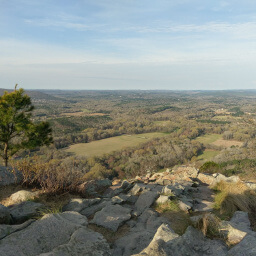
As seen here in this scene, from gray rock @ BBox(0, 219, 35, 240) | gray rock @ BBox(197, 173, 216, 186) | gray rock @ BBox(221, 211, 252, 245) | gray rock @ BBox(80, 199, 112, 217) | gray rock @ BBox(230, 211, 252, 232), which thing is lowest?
gray rock @ BBox(197, 173, 216, 186)

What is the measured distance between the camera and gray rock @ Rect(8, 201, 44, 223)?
538cm

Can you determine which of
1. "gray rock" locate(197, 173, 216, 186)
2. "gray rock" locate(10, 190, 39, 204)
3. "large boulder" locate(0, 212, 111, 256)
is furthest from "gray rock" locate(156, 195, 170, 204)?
"gray rock" locate(197, 173, 216, 186)

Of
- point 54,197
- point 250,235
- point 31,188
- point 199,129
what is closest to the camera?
point 250,235

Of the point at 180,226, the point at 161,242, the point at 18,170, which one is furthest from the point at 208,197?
the point at 18,170

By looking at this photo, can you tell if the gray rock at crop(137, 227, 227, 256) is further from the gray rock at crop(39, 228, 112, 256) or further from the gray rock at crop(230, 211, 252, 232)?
the gray rock at crop(230, 211, 252, 232)

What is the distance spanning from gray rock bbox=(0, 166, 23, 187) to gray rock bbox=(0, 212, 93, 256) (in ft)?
14.2

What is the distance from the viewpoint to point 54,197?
6.99 meters

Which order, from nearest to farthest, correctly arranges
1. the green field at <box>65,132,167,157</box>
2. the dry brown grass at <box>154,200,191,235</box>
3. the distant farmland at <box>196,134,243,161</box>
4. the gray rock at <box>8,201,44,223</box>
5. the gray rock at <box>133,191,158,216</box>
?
1. the dry brown grass at <box>154,200,191,235</box>
2. the gray rock at <box>8,201,44,223</box>
3. the gray rock at <box>133,191,158,216</box>
4. the distant farmland at <box>196,134,243,161</box>
5. the green field at <box>65,132,167,157</box>

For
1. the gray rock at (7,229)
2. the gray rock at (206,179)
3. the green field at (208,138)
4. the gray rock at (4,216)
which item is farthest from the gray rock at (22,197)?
the green field at (208,138)

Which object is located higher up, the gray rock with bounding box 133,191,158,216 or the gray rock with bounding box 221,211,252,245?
the gray rock with bounding box 221,211,252,245

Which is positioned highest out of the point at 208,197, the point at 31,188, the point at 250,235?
the point at 250,235

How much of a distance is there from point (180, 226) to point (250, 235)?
163cm

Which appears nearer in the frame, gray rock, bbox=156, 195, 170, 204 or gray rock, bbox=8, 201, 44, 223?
gray rock, bbox=8, 201, 44, 223

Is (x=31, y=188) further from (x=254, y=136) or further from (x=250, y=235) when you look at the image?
(x=254, y=136)
